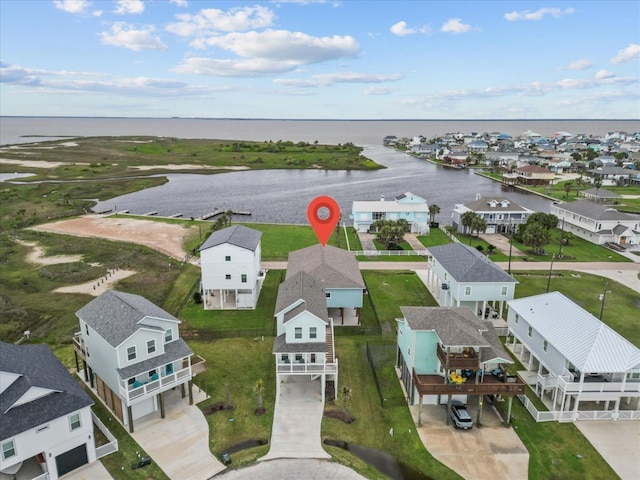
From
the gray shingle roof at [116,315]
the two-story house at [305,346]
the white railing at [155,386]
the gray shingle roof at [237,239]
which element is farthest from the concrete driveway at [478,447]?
the gray shingle roof at [237,239]

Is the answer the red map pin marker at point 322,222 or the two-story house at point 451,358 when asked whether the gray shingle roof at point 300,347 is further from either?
the red map pin marker at point 322,222

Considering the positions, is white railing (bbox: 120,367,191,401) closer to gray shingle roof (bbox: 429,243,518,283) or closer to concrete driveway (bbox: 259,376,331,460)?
concrete driveway (bbox: 259,376,331,460)

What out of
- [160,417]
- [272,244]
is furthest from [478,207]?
[160,417]

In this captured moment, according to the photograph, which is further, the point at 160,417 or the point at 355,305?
the point at 355,305

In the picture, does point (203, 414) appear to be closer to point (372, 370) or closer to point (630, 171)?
point (372, 370)

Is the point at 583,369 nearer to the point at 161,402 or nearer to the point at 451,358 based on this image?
the point at 451,358

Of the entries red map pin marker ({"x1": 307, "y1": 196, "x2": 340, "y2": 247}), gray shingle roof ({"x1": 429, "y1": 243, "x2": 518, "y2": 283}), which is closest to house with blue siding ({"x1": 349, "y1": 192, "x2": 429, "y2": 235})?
gray shingle roof ({"x1": 429, "y1": 243, "x2": 518, "y2": 283})
